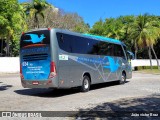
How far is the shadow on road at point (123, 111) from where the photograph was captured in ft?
32.0

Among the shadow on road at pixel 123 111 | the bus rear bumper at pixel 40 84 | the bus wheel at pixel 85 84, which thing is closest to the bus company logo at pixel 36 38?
the bus rear bumper at pixel 40 84

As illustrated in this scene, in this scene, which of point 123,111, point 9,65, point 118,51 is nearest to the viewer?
point 123,111

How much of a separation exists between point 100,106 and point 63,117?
94.6 inches

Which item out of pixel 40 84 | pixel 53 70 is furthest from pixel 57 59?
pixel 40 84

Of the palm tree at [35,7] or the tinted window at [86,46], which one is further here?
the palm tree at [35,7]

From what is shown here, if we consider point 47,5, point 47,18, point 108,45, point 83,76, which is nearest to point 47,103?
point 83,76

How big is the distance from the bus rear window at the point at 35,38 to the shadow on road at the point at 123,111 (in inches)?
195

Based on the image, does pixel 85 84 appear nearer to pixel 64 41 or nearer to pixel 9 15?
pixel 64 41

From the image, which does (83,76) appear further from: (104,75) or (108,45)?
(108,45)

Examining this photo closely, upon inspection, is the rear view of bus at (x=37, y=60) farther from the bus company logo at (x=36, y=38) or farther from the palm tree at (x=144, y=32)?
the palm tree at (x=144, y=32)

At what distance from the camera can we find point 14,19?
60.0 ft

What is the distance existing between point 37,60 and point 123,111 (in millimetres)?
6519

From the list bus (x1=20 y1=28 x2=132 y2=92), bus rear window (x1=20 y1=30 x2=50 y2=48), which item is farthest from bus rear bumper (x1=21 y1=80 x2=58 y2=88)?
bus rear window (x1=20 y1=30 x2=50 y2=48)

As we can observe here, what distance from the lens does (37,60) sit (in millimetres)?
15945
